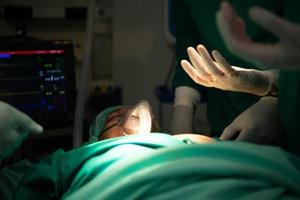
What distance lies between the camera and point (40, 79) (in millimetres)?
1556

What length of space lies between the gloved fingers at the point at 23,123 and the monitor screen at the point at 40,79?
1.90 feet

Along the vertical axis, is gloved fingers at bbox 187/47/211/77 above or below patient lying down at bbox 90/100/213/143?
above

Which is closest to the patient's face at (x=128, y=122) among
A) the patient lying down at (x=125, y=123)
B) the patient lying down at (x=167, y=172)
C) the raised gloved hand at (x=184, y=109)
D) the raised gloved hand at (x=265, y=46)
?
the patient lying down at (x=125, y=123)

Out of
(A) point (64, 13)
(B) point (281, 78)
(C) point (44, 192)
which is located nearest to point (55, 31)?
(A) point (64, 13)

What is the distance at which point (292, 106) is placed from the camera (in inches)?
40.9

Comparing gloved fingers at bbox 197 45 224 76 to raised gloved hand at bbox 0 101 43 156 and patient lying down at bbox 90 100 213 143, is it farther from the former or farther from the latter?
raised gloved hand at bbox 0 101 43 156

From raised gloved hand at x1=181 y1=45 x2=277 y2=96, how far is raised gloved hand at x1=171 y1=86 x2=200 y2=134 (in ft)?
0.83

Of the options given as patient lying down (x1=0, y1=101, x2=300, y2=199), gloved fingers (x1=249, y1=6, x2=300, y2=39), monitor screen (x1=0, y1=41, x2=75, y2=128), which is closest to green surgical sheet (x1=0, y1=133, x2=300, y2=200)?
patient lying down (x1=0, y1=101, x2=300, y2=199)

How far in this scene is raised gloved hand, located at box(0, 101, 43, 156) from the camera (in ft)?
3.02

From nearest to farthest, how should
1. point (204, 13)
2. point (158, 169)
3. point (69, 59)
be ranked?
point (158, 169), point (204, 13), point (69, 59)

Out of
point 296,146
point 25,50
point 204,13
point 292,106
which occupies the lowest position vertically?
point 296,146

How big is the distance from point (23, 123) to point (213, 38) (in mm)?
763

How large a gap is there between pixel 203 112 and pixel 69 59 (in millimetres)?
727

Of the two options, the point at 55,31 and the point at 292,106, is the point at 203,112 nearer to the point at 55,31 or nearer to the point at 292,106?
the point at 55,31
